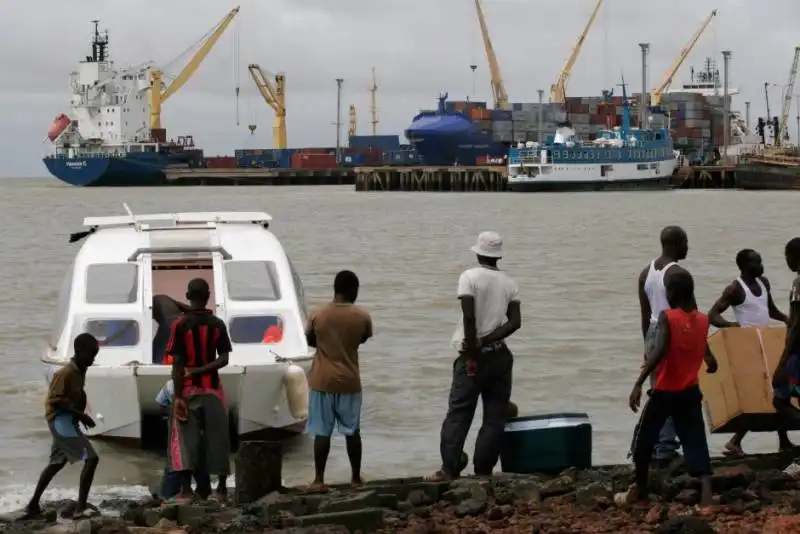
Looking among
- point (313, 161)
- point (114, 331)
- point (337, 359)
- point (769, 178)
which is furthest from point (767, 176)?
point (337, 359)

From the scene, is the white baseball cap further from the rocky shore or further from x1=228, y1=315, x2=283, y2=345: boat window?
x1=228, y1=315, x2=283, y2=345: boat window

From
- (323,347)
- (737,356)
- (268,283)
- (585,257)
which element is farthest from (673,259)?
(585,257)

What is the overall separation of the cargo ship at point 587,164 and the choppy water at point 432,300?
23502 millimetres

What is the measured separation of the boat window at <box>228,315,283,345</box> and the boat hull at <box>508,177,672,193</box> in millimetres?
84386

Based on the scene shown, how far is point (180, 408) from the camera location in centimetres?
920

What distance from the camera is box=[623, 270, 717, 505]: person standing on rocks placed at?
802 centimetres

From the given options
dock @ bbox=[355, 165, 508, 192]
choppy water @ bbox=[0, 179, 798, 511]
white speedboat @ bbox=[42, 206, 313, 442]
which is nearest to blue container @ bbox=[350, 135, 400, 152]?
dock @ bbox=[355, 165, 508, 192]

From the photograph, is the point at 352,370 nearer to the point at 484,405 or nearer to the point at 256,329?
the point at 484,405

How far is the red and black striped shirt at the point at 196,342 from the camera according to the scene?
9.10 meters

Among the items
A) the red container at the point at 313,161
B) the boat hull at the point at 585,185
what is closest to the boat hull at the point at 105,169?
the red container at the point at 313,161

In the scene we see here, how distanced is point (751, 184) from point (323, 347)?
93.1 metres

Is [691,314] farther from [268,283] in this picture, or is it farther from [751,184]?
[751,184]

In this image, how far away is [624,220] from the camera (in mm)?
59281

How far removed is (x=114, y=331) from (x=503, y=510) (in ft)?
16.4
